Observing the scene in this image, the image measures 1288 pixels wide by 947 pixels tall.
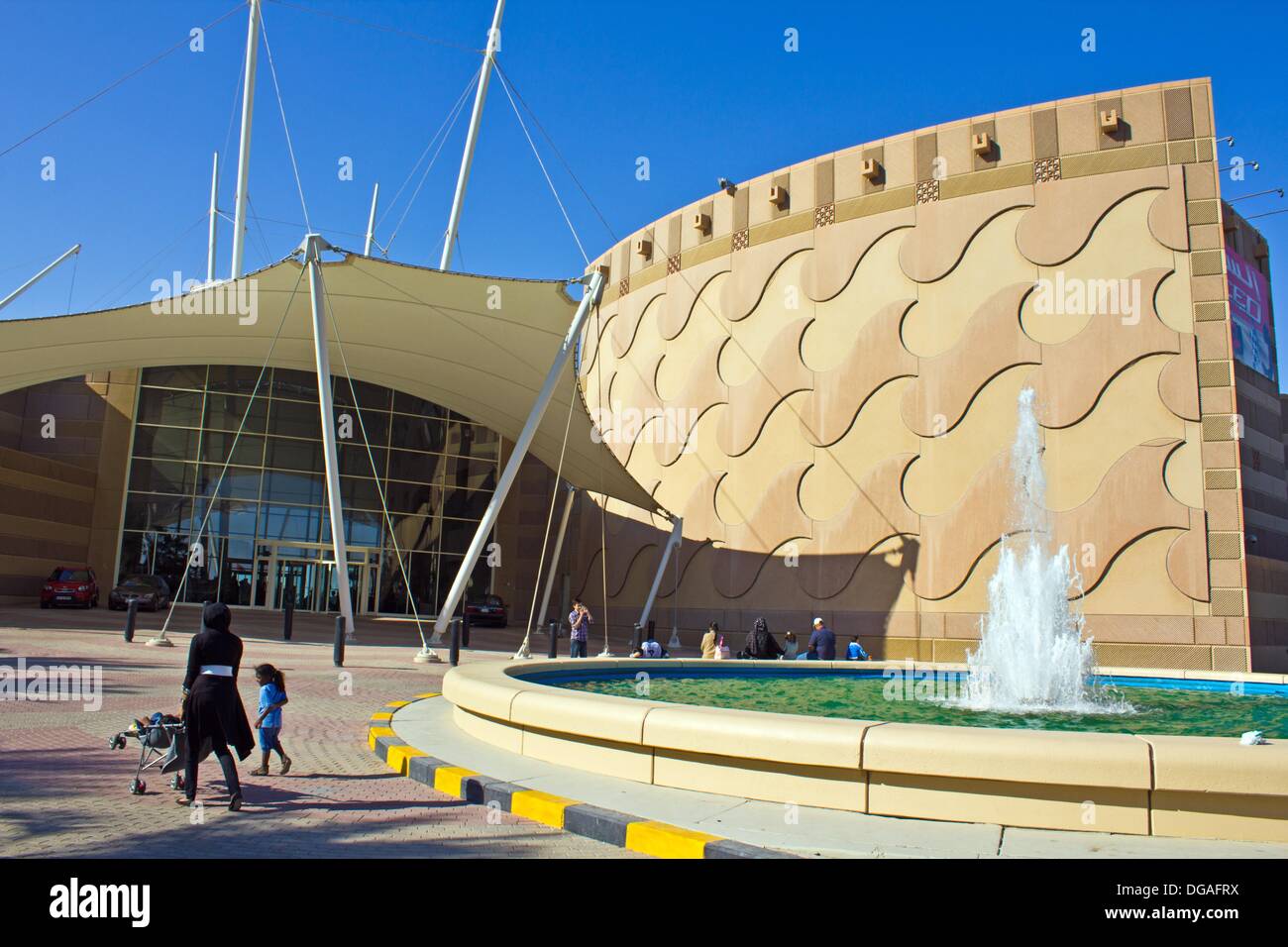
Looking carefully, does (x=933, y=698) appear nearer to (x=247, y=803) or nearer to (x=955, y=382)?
Answer: (x=247, y=803)

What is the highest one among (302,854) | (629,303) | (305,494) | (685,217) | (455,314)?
(685,217)

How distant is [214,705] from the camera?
20.2 feet

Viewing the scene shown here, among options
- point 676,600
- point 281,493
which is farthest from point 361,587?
point 676,600

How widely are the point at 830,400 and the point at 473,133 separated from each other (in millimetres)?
14350

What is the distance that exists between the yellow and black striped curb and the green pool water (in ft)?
9.84

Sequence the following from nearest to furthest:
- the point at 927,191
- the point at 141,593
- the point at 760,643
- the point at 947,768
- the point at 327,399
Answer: the point at 947,768, the point at 760,643, the point at 327,399, the point at 927,191, the point at 141,593

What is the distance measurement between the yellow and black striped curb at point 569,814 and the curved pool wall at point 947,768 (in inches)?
30.0

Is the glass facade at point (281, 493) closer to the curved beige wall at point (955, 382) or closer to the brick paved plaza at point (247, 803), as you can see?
the curved beige wall at point (955, 382)

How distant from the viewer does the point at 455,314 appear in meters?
22.2

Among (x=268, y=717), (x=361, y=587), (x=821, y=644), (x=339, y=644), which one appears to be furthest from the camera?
(x=361, y=587)

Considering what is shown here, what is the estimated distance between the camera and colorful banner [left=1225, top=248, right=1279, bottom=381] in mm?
21125

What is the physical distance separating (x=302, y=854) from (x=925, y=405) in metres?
21.3
